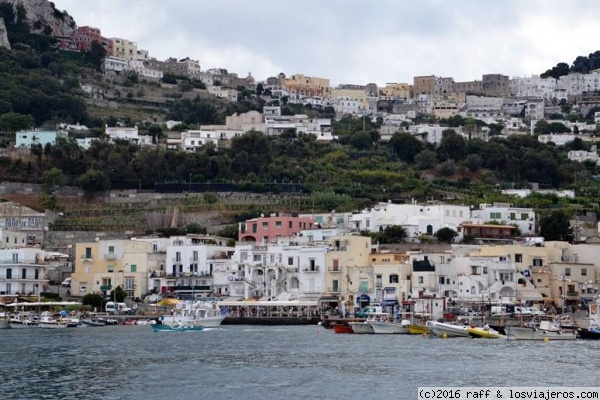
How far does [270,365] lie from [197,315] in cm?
2047

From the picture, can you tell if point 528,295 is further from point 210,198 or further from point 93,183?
point 93,183

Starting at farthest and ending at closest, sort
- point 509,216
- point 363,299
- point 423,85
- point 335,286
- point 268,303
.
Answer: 1. point 423,85
2. point 509,216
3. point 335,286
4. point 363,299
5. point 268,303

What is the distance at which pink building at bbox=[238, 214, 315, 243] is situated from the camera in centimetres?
8031

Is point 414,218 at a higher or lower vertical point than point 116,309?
higher

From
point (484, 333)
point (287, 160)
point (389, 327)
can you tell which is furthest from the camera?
point (287, 160)

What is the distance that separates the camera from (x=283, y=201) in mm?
91438

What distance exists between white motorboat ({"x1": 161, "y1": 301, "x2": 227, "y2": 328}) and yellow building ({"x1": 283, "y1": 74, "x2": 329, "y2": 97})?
80.0 metres

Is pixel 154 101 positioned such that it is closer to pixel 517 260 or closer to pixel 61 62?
pixel 61 62

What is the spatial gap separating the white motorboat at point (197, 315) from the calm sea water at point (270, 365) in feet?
15.5

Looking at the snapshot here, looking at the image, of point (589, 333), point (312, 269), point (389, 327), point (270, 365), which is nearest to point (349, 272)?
point (312, 269)

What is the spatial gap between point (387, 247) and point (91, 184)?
72.5ft

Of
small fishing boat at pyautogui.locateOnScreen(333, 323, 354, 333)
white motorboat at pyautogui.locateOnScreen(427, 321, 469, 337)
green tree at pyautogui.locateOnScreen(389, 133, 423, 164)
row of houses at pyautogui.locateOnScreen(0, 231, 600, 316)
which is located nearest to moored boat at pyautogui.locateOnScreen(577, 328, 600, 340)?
white motorboat at pyautogui.locateOnScreen(427, 321, 469, 337)

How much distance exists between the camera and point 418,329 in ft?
203

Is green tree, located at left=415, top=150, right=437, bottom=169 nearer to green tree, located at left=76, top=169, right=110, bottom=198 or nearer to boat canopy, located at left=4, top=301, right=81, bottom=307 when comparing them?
green tree, located at left=76, top=169, right=110, bottom=198
